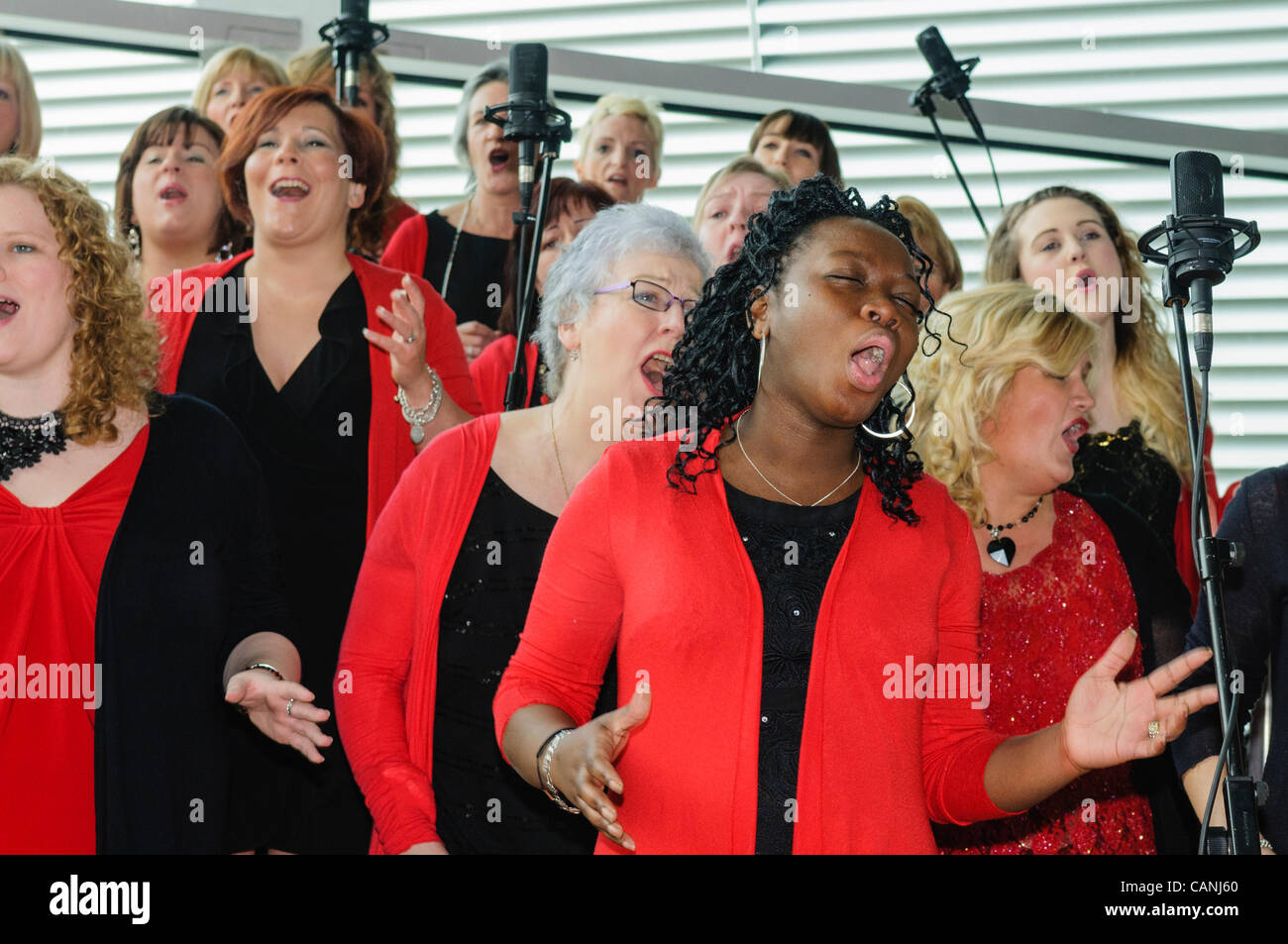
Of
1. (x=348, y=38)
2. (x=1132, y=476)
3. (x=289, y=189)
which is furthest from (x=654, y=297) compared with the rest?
(x=348, y=38)

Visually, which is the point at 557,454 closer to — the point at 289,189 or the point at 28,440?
the point at 28,440

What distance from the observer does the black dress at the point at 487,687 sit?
8.18 ft

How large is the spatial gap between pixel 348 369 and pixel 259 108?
0.71m

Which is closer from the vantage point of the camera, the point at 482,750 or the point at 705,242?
the point at 482,750

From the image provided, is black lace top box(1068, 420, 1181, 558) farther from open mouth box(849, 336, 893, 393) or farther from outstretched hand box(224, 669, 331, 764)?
outstretched hand box(224, 669, 331, 764)

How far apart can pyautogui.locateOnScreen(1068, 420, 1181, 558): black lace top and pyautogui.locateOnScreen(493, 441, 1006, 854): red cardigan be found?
4.52 feet

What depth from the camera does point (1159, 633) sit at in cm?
283

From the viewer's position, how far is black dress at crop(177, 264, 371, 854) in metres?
2.88

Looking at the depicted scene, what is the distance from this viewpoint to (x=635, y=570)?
6.57 feet

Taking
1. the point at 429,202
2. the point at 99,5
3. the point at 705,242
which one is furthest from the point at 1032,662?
the point at 99,5

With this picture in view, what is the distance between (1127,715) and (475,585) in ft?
3.76

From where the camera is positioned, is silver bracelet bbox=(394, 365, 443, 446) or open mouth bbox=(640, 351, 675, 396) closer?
open mouth bbox=(640, 351, 675, 396)

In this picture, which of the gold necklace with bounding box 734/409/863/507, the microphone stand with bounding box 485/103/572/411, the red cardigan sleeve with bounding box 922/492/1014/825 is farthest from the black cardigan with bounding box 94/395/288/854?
the red cardigan sleeve with bounding box 922/492/1014/825
